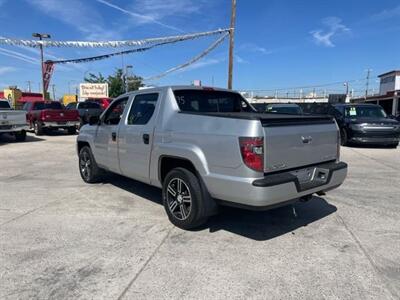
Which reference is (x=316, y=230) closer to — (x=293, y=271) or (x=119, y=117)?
(x=293, y=271)

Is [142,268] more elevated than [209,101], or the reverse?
[209,101]

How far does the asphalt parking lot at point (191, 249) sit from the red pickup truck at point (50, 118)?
502 inches

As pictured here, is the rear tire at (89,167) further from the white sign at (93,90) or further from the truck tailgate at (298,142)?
the white sign at (93,90)

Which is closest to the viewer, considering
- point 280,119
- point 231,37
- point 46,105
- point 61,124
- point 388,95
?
point 280,119

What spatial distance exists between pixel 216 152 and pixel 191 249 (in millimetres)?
1146

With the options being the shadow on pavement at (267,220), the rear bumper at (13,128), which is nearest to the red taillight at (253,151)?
the shadow on pavement at (267,220)

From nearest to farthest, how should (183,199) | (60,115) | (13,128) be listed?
(183,199) → (13,128) → (60,115)

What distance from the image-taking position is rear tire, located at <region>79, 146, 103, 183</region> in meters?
7.40

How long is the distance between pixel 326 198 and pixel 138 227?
3331 mm

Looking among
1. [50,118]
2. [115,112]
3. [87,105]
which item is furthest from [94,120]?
[87,105]

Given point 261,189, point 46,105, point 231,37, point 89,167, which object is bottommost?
point 89,167

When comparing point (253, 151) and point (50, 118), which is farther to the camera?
point (50, 118)

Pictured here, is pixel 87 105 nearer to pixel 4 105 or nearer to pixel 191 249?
pixel 4 105

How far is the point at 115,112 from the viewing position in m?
6.80
